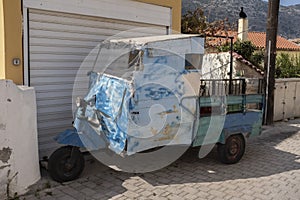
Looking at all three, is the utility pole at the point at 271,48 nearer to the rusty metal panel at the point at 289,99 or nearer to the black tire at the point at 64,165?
the rusty metal panel at the point at 289,99

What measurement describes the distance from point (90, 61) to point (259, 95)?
3.78 metres

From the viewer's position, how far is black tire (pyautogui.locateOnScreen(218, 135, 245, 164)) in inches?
247

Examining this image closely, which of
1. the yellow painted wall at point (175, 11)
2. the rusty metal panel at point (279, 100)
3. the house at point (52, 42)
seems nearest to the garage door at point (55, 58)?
the house at point (52, 42)

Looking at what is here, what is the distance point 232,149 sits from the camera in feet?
21.0

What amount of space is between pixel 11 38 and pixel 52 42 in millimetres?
921

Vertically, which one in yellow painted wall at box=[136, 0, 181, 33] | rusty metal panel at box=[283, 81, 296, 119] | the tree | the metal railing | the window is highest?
the tree

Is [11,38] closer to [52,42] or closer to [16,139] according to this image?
[52,42]

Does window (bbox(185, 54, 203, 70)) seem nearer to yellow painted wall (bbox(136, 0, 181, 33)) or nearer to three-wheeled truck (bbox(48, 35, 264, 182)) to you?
three-wheeled truck (bbox(48, 35, 264, 182))

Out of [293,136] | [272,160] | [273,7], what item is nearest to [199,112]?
[272,160]

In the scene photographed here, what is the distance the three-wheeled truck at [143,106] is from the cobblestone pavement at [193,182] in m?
0.41

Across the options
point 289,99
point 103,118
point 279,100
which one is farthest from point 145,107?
point 289,99

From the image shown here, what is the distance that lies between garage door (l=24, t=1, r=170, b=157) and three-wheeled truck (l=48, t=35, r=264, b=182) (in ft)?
2.97

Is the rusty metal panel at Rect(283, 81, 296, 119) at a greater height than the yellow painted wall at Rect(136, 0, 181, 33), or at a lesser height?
lesser

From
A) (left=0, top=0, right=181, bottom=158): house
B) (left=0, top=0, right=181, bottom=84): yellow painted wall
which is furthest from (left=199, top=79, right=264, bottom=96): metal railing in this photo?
(left=0, top=0, right=181, bottom=84): yellow painted wall
